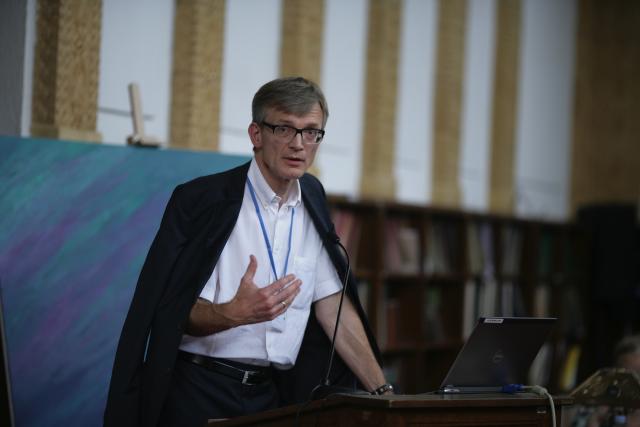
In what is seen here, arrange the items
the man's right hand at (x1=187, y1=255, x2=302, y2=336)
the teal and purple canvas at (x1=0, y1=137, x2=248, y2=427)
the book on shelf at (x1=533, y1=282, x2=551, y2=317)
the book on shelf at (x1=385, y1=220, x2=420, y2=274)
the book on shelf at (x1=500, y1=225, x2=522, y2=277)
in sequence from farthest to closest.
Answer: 1. the book on shelf at (x1=533, y1=282, x2=551, y2=317)
2. the book on shelf at (x1=500, y1=225, x2=522, y2=277)
3. the book on shelf at (x1=385, y1=220, x2=420, y2=274)
4. the teal and purple canvas at (x1=0, y1=137, x2=248, y2=427)
5. the man's right hand at (x1=187, y1=255, x2=302, y2=336)

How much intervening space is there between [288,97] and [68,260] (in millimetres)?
1342

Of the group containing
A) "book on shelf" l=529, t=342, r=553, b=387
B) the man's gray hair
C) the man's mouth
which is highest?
the man's gray hair

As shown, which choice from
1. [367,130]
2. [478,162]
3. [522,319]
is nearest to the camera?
[522,319]

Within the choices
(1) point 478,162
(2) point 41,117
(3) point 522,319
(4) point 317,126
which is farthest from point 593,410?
(1) point 478,162

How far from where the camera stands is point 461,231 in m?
7.57

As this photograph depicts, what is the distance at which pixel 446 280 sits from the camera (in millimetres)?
7426

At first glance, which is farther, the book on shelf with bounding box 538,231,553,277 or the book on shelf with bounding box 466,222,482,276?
the book on shelf with bounding box 538,231,553,277

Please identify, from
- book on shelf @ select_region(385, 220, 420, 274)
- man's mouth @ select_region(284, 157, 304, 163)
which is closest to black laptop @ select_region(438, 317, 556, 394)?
man's mouth @ select_region(284, 157, 304, 163)

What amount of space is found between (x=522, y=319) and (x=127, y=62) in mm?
2937

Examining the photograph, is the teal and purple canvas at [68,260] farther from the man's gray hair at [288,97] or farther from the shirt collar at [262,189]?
the man's gray hair at [288,97]

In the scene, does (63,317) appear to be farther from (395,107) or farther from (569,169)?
(569,169)

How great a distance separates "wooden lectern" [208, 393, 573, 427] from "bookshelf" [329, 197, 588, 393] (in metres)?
3.23

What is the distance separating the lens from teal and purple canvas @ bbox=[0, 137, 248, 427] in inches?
149

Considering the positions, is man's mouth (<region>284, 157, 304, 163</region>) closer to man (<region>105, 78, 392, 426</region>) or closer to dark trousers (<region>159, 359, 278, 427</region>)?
man (<region>105, 78, 392, 426</region>)
